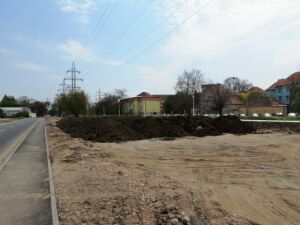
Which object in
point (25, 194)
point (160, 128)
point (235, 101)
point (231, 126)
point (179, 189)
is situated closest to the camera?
point (25, 194)

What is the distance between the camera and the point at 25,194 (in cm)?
873

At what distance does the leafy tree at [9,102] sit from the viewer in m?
188

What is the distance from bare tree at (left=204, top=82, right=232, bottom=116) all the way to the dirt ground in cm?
6465

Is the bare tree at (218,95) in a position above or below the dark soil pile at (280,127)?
above

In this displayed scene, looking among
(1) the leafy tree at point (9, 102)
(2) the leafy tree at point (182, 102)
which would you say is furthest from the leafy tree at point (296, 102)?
(1) the leafy tree at point (9, 102)

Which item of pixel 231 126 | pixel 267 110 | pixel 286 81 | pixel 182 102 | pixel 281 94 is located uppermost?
pixel 286 81

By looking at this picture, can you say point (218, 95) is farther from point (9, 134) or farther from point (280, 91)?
point (9, 134)

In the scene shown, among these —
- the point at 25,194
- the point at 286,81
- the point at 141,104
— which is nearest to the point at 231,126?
the point at 25,194

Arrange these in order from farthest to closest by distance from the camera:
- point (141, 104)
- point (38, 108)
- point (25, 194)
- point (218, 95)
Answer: point (38, 108) → point (141, 104) → point (218, 95) → point (25, 194)

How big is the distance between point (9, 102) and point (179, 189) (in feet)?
643

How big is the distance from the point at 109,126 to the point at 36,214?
2102cm

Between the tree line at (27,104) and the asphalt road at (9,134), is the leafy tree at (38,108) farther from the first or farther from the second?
the asphalt road at (9,134)

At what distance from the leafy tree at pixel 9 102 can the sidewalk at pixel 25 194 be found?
614 feet

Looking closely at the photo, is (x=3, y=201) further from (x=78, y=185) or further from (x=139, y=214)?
(x=139, y=214)
